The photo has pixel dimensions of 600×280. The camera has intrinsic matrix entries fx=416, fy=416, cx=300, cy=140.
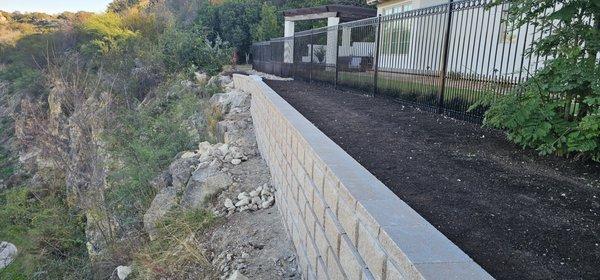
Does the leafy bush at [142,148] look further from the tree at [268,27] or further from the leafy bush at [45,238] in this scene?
the tree at [268,27]

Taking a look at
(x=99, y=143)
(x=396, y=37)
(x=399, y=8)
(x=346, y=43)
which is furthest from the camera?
(x=399, y=8)

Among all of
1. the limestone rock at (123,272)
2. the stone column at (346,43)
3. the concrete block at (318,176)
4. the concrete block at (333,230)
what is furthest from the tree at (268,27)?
the concrete block at (333,230)

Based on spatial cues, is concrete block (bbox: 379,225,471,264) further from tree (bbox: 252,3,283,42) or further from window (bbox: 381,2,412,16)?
tree (bbox: 252,3,283,42)

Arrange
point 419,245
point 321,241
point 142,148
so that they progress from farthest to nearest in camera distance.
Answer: point 142,148
point 321,241
point 419,245

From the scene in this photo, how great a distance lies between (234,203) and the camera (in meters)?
5.86

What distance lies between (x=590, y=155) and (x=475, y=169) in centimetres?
102

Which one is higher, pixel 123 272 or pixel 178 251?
pixel 178 251

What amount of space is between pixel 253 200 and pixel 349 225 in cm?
354

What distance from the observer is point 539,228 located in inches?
97.7

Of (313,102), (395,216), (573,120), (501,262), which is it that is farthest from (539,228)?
(313,102)

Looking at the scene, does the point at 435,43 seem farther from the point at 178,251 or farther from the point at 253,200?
the point at 178,251

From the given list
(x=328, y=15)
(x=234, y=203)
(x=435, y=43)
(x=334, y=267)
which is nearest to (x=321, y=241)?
(x=334, y=267)

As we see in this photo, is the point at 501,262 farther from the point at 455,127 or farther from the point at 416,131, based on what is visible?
the point at 455,127

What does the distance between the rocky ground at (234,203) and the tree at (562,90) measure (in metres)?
2.61
